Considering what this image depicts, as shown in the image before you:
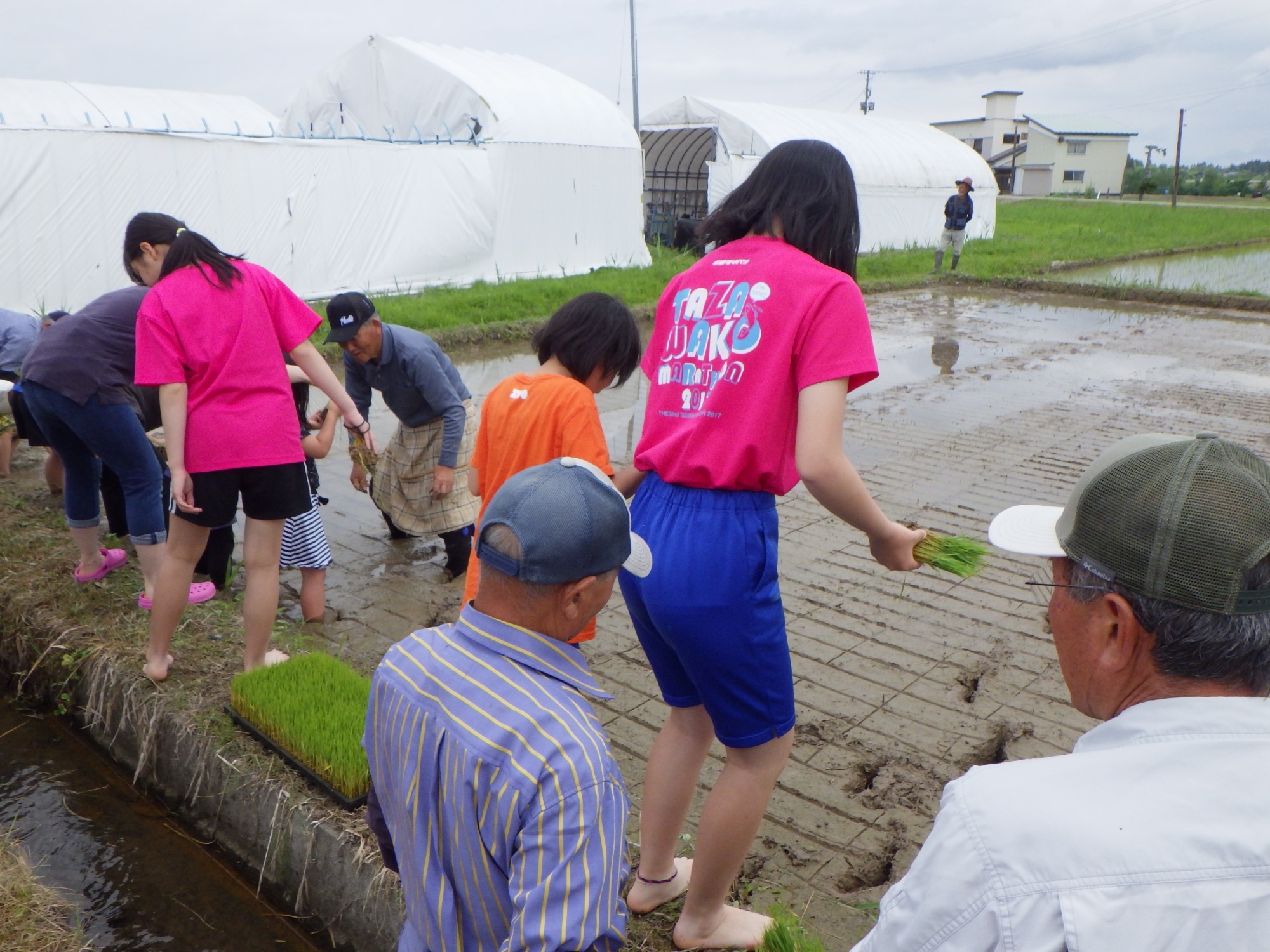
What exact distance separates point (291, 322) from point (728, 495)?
2046mm

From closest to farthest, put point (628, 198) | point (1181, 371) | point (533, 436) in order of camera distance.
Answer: point (533, 436), point (1181, 371), point (628, 198)

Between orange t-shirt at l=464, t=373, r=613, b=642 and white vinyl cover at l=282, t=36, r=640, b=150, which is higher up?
white vinyl cover at l=282, t=36, r=640, b=150

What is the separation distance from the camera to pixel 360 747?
10.0 ft

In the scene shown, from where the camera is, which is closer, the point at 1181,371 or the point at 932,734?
the point at 932,734

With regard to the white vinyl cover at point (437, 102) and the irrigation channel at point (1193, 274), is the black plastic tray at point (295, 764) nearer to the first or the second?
the white vinyl cover at point (437, 102)

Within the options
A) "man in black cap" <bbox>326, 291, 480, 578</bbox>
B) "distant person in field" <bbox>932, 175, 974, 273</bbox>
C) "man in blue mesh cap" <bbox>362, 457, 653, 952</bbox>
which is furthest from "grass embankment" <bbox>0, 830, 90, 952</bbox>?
"distant person in field" <bbox>932, 175, 974, 273</bbox>

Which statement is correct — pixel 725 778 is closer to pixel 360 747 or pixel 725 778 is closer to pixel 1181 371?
pixel 360 747

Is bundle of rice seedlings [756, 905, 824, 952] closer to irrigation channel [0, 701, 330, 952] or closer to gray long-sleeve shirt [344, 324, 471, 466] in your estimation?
irrigation channel [0, 701, 330, 952]

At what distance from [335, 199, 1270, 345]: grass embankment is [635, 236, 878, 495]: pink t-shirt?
9761 mm

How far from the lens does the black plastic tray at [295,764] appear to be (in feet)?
9.75

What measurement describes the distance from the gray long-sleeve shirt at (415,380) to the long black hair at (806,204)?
254 centimetres

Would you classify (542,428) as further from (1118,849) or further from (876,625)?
(876,625)

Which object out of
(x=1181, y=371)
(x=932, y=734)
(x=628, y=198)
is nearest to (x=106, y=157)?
(x=628, y=198)

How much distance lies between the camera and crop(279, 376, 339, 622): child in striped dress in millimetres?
4398
